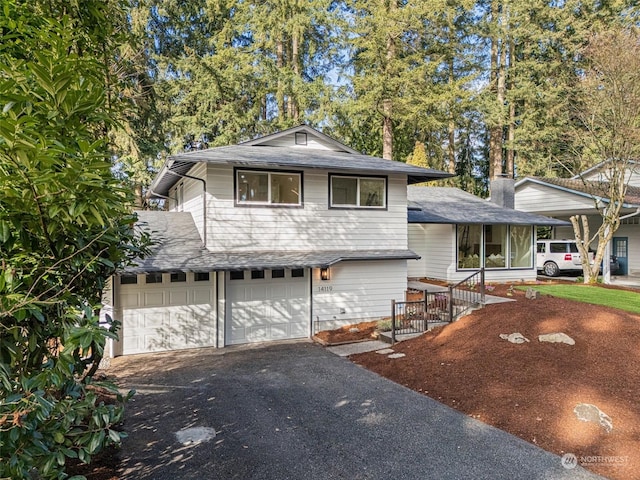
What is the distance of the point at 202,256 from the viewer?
31.7 ft

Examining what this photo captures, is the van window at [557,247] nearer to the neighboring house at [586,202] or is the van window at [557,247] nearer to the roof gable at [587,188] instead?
the neighboring house at [586,202]

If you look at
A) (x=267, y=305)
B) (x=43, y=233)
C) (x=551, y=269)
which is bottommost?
(x=267, y=305)

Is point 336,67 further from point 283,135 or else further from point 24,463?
point 24,463

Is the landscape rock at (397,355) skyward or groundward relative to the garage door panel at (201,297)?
groundward

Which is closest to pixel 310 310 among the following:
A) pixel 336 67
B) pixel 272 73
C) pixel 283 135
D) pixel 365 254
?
pixel 365 254

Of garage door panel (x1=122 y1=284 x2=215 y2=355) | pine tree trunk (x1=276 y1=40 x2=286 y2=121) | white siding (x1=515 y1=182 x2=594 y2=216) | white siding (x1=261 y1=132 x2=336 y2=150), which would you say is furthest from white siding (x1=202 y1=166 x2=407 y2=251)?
pine tree trunk (x1=276 y1=40 x2=286 y2=121)

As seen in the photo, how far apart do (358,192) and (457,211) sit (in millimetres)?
7140

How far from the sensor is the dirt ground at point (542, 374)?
4961mm

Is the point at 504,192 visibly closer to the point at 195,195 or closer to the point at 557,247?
the point at 557,247

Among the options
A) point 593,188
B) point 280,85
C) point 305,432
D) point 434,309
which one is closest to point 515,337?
point 434,309

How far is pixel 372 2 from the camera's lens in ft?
71.6

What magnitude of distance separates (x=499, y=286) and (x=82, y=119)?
586 inches

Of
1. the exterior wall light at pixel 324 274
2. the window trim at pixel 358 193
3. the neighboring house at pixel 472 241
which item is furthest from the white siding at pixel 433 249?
the exterior wall light at pixel 324 274

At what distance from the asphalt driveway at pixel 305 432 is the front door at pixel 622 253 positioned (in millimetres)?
20189
